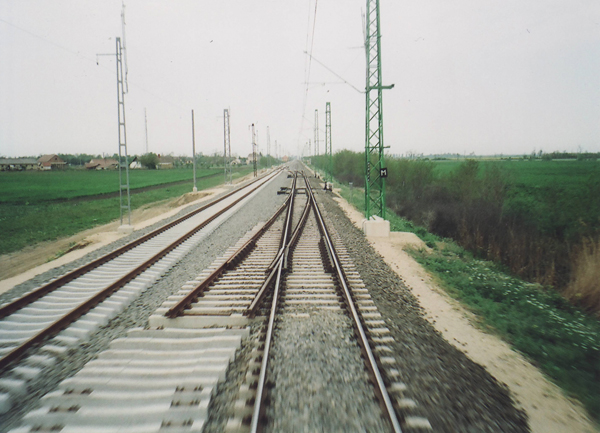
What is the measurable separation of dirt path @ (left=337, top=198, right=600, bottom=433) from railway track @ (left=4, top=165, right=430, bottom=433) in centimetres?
136

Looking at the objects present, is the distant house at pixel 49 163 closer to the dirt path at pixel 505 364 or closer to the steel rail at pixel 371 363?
the steel rail at pixel 371 363

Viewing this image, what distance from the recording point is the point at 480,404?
383cm

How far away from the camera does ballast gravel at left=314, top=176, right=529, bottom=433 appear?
3.55 m

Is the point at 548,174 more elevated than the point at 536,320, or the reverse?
the point at 548,174

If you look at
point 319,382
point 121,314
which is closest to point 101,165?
point 121,314

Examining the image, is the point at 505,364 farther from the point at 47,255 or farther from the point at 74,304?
the point at 47,255

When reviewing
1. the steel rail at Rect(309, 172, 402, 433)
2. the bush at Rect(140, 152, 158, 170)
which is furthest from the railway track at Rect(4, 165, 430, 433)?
the bush at Rect(140, 152, 158, 170)

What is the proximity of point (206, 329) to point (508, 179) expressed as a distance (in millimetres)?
21781

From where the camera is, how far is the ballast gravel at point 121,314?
4090 millimetres

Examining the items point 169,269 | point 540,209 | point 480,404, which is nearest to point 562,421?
point 480,404

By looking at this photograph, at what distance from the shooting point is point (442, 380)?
166 inches

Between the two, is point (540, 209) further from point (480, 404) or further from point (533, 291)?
point (480, 404)

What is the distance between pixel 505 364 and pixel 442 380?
1.44 m

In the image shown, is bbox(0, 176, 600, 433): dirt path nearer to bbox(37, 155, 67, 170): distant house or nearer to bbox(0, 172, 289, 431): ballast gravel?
bbox(0, 172, 289, 431): ballast gravel
